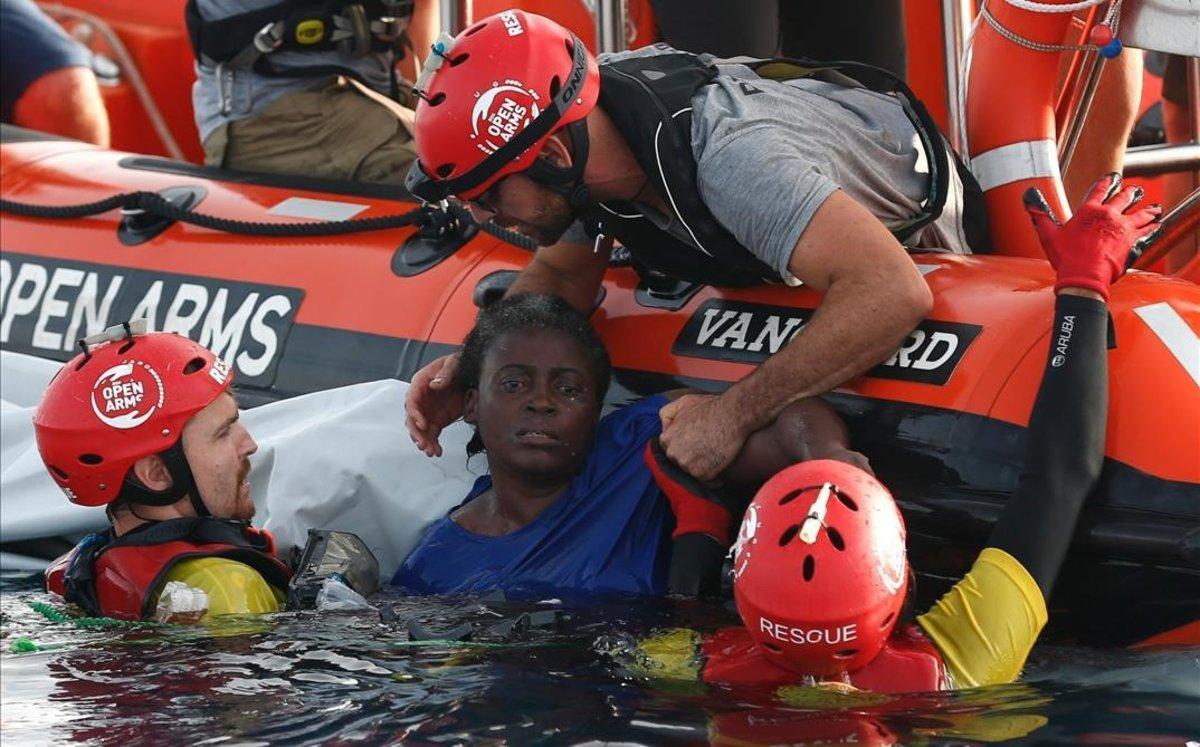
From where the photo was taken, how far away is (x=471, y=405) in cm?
423

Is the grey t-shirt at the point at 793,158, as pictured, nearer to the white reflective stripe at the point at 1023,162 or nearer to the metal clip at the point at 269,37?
the white reflective stripe at the point at 1023,162

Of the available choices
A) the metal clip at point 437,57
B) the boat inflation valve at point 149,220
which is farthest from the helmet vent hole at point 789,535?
the boat inflation valve at point 149,220

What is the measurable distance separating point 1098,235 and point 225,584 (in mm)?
1896

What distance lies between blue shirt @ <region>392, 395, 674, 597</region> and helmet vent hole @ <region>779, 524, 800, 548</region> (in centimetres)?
88

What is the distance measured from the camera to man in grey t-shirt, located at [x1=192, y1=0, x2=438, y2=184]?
5469 mm

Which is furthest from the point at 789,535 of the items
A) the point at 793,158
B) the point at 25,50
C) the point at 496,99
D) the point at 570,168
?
the point at 25,50

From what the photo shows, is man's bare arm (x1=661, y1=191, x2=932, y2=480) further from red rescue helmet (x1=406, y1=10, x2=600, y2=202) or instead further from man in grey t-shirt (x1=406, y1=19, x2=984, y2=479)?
red rescue helmet (x1=406, y1=10, x2=600, y2=202)

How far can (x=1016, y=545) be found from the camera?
3.27 metres

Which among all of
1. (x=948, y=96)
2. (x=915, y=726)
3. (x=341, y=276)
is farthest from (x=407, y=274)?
(x=915, y=726)

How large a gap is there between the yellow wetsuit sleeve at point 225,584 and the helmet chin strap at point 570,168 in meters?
1.03

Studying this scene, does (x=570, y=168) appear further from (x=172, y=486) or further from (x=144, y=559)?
(x=144, y=559)

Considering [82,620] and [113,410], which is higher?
[113,410]

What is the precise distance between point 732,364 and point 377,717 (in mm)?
1315

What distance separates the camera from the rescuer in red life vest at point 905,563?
9.80ft
